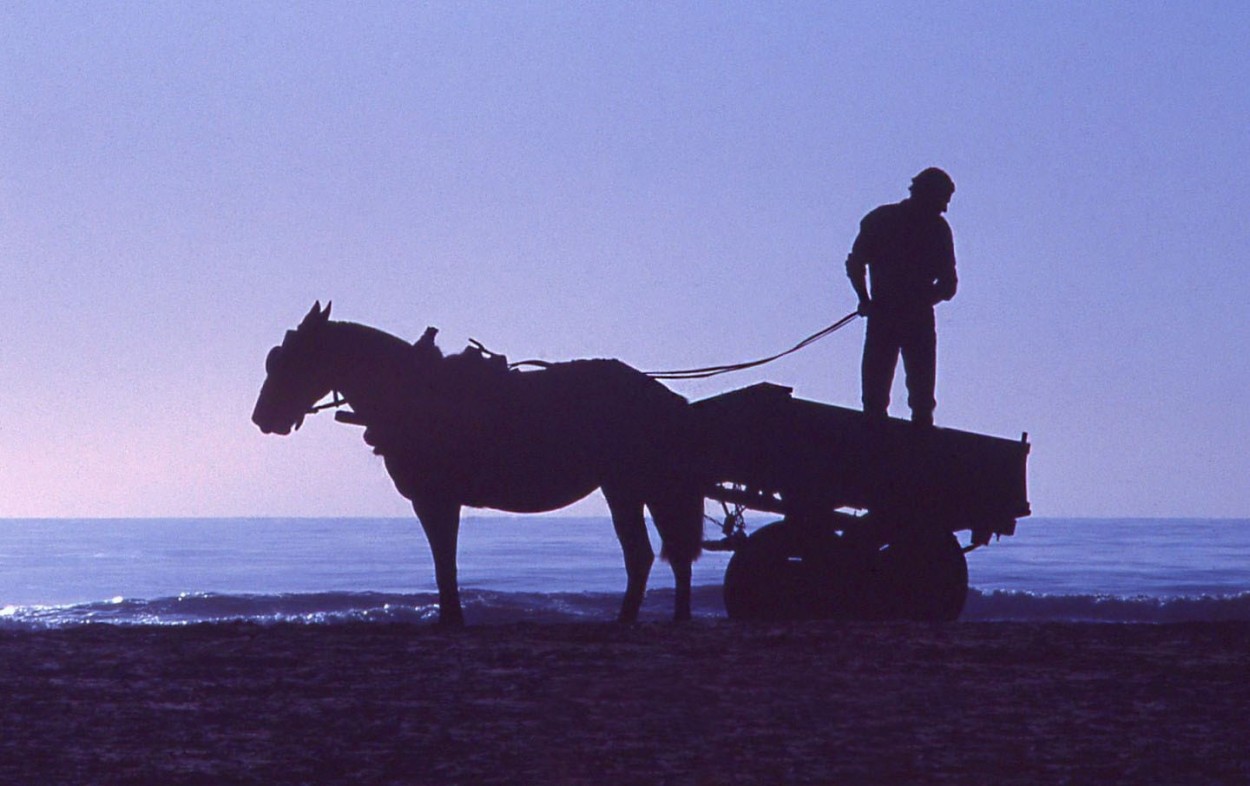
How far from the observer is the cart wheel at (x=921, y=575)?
37.1 ft

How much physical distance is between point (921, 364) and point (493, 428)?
289cm

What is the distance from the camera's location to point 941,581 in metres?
11.4

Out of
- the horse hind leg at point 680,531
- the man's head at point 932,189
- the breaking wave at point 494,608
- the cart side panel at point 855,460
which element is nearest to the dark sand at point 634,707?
the cart side panel at point 855,460

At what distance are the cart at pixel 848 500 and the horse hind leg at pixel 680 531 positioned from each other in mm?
142

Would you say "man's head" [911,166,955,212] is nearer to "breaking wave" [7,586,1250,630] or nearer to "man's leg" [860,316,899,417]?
"man's leg" [860,316,899,417]

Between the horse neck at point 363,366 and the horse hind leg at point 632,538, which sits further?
the horse hind leg at point 632,538

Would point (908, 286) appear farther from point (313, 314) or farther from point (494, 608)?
point (494, 608)

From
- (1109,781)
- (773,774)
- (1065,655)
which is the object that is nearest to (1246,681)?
(1065,655)

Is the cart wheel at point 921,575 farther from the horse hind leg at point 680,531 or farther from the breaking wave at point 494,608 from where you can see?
the breaking wave at point 494,608

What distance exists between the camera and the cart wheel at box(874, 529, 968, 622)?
11320 millimetres

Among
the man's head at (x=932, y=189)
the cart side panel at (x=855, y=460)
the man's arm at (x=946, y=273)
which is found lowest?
the cart side panel at (x=855, y=460)

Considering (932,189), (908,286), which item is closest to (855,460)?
(908,286)

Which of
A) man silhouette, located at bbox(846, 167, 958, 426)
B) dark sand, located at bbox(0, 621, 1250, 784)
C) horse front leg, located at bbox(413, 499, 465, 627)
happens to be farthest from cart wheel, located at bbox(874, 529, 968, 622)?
horse front leg, located at bbox(413, 499, 465, 627)

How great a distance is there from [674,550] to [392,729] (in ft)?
17.2
